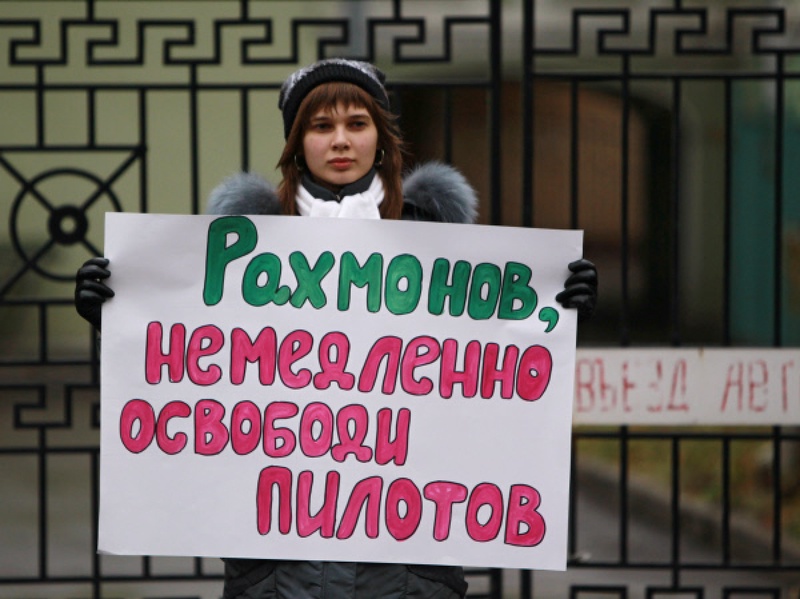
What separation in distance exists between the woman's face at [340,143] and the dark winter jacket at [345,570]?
0.20 metres

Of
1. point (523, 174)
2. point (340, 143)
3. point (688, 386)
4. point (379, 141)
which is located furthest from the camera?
point (523, 174)

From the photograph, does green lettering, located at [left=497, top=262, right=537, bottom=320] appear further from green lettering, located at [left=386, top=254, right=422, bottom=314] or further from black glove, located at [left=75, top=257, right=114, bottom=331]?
black glove, located at [left=75, top=257, right=114, bottom=331]

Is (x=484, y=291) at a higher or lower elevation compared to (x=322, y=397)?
higher

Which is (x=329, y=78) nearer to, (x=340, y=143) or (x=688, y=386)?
(x=340, y=143)

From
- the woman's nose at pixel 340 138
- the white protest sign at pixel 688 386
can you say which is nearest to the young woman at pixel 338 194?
the woman's nose at pixel 340 138

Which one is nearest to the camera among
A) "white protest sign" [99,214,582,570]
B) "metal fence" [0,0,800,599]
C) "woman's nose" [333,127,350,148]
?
"woman's nose" [333,127,350,148]

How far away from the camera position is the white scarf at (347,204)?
111 inches

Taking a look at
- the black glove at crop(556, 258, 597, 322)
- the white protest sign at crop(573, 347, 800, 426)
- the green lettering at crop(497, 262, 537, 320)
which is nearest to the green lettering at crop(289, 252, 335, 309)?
the green lettering at crop(497, 262, 537, 320)

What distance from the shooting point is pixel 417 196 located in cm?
298

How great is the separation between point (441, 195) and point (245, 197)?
44 centimetres

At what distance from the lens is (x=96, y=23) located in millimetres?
4809

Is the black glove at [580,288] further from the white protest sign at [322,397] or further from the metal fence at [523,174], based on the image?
the metal fence at [523,174]

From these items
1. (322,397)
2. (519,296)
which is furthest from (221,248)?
(519,296)

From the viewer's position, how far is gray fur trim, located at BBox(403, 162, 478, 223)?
296 centimetres
